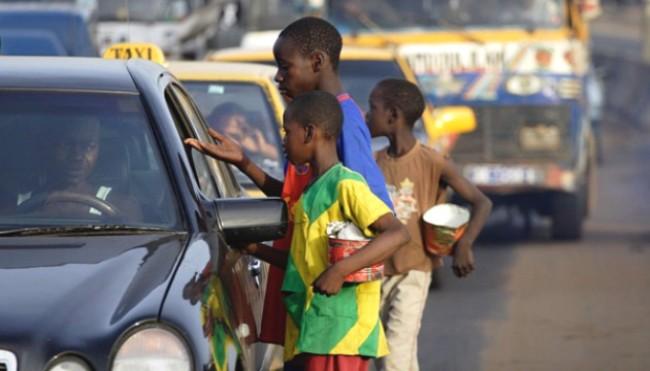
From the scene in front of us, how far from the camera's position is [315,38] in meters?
6.14

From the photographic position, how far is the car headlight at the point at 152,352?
4.58 metres

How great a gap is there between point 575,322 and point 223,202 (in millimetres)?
6117

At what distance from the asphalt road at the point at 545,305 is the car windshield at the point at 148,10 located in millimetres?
5602

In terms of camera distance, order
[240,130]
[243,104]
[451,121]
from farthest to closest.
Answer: [451,121] → [243,104] → [240,130]

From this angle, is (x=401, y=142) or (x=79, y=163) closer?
(x=79, y=163)

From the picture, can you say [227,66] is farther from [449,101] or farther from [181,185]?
[449,101]

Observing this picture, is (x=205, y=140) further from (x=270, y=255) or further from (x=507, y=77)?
(x=507, y=77)

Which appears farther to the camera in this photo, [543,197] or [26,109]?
[543,197]

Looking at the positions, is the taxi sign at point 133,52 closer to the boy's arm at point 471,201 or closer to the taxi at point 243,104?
the taxi at point 243,104

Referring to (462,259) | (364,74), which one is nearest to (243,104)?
(462,259)

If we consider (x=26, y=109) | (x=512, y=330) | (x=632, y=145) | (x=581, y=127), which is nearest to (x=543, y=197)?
(x=581, y=127)

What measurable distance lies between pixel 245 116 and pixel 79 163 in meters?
4.39

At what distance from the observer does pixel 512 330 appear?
11078 millimetres

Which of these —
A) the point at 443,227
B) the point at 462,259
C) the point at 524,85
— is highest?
the point at 443,227
